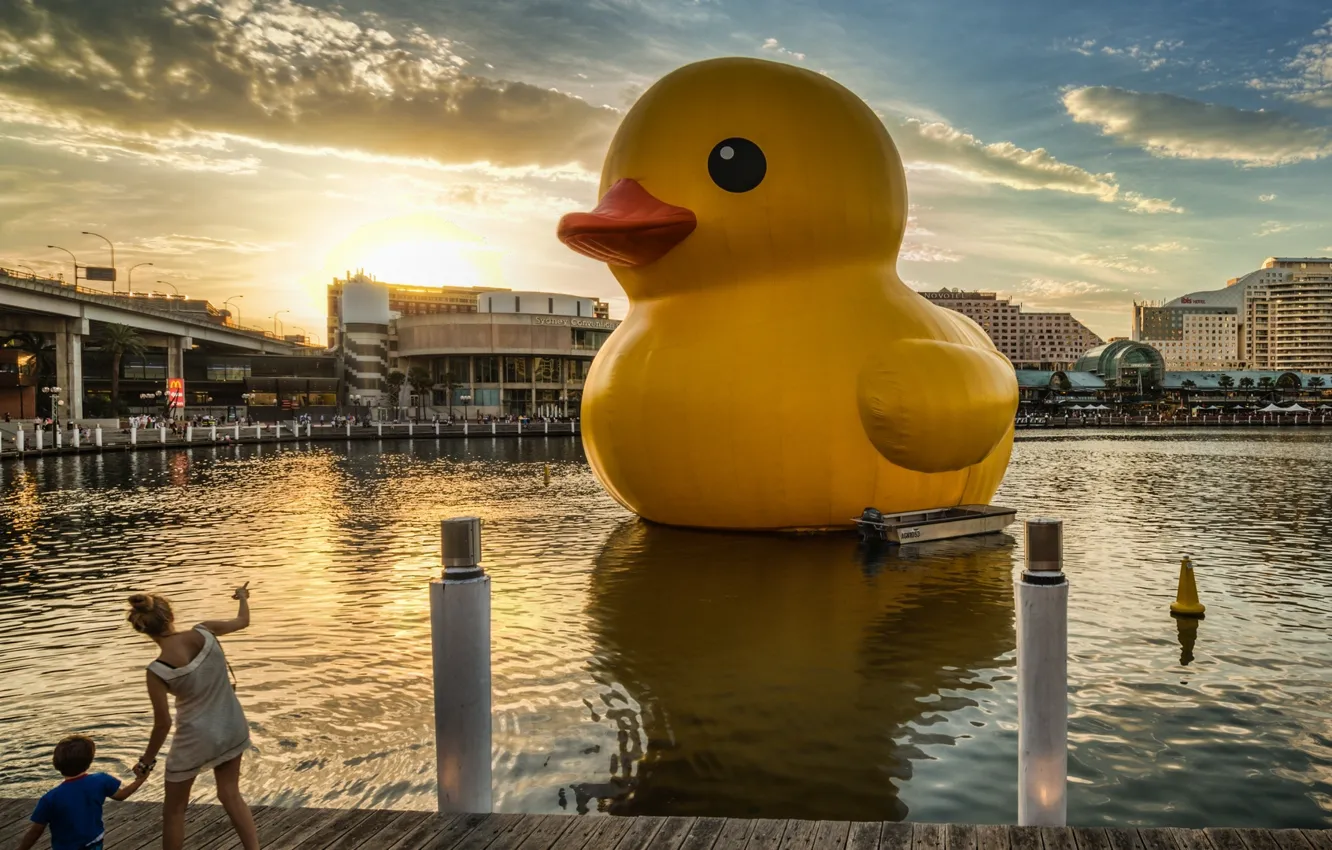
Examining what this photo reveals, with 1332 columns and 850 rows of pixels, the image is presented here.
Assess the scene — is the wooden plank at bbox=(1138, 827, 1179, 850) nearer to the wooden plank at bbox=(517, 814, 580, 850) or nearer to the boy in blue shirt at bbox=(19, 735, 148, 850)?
the wooden plank at bbox=(517, 814, 580, 850)

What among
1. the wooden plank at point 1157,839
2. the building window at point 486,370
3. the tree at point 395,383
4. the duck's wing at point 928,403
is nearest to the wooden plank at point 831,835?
the wooden plank at point 1157,839

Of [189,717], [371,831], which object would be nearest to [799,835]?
[371,831]

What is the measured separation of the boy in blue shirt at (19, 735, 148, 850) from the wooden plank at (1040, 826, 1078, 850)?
157 inches

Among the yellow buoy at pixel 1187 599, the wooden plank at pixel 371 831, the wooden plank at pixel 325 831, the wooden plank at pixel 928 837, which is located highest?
the wooden plank at pixel 928 837

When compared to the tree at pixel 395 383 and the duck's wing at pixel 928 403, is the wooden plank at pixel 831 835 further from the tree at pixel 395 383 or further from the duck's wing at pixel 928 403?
the tree at pixel 395 383

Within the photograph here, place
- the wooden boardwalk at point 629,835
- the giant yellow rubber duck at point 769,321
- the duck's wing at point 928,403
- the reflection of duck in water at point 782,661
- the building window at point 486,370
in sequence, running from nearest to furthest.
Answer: the wooden boardwalk at point 629,835 → the reflection of duck in water at point 782,661 → the duck's wing at point 928,403 → the giant yellow rubber duck at point 769,321 → the building window at point 486,370

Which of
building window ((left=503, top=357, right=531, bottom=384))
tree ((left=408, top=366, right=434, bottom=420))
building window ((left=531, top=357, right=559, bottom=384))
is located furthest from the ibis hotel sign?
tree ((left=408, top=366, right=434, bottom=420))

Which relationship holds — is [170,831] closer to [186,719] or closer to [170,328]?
[186,719]

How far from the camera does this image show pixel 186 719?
13.9 ft

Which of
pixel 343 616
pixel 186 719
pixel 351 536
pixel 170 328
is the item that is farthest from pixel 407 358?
pixel 186 719

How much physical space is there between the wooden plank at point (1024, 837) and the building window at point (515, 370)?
96.1m

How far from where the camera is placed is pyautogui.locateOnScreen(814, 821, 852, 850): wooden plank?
13.4ft

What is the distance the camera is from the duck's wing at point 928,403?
39.9 ft

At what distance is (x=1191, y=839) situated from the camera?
4074 millimetres
